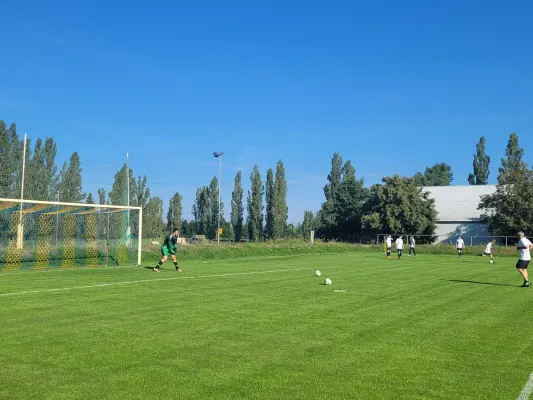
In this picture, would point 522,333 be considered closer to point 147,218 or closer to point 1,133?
point 1,133

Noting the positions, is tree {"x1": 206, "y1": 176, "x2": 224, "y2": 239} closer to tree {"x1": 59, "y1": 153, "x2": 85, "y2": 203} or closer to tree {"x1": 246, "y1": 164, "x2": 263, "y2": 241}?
tree {"x1": 246, "y1": 164, "x2": 263, "y2": 241}

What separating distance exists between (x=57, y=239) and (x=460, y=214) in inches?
2160

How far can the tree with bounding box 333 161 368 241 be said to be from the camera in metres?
72.9

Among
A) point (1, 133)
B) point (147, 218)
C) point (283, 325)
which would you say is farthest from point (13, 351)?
point (147, 218)

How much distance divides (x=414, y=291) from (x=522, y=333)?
21.1 feet

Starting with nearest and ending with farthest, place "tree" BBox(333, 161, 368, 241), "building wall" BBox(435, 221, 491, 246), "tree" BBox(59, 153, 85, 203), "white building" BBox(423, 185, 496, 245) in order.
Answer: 1. "tree" BBox(59, 153, 85, 203)
2. "building wall" BBox(435, 221, 491, 246)
3. "white building" BBox(423, 185, 496, 245)
4. "tree" BBox(333, 161, 368, 241)

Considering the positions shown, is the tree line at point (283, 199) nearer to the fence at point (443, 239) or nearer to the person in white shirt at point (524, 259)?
the fence at point (443, 239)

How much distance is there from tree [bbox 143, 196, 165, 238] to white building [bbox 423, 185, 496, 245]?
38.2 m

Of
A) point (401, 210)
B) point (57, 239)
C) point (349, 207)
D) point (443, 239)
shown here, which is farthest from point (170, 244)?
point (349, 207)

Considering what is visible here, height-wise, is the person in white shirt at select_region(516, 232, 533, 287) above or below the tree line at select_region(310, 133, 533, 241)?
below

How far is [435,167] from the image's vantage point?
11081 cm

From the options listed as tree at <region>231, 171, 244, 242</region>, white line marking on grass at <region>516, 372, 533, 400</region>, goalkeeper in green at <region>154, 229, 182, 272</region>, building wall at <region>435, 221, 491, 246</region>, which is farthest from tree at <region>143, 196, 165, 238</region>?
white line marking on grass at <region>516, 372, 533, 400</region>

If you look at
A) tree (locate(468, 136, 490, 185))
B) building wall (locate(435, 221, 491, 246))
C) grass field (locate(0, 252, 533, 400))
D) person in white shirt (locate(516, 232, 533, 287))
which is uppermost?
tree (locate(468, 136, 490, 185))

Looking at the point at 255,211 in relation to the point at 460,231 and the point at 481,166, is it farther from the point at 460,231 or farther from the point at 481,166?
the point at 481,166
